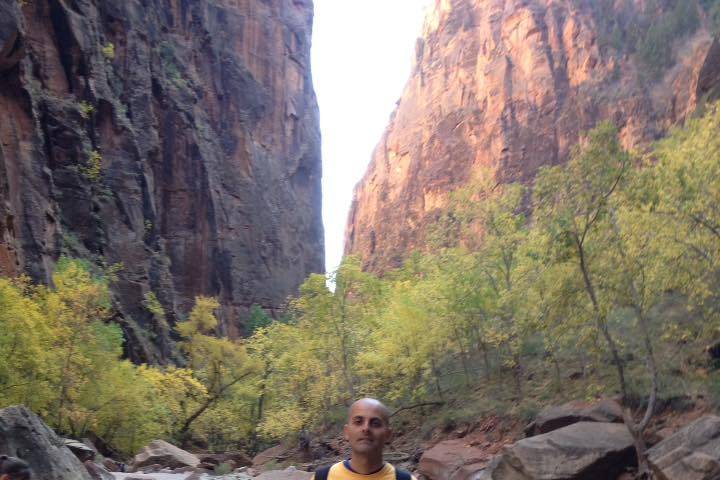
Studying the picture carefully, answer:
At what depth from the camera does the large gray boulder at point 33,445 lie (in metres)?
11.2

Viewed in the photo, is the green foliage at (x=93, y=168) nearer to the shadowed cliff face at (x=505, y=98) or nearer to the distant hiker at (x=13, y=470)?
the distant hiker at (x=13, y=470)

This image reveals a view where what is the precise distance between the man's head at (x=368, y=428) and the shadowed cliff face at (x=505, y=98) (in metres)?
61.1

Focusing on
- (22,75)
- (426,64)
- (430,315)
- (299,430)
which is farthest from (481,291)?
(426,64)

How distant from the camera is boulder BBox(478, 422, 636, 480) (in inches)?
523

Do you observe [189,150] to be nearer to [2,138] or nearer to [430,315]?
[2,138]

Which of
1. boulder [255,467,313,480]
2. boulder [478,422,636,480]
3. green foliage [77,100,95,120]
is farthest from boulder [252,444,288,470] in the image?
green foliage [77,100,95,120]

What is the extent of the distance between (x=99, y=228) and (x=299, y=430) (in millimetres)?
18574

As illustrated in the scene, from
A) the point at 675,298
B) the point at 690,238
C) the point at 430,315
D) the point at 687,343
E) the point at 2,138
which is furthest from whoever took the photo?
the point at 2,138

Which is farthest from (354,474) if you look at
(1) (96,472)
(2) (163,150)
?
(2) (163,150)

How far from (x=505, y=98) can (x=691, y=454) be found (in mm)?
79087

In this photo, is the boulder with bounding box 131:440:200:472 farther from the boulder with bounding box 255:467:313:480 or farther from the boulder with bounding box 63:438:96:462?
the boulder with bounding box 255:467:313:480

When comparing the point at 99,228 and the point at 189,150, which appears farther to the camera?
the point at 189,150

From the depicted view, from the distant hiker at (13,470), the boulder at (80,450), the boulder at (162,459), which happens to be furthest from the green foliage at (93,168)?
the distant hiker at (13,470)

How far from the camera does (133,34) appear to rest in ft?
158
